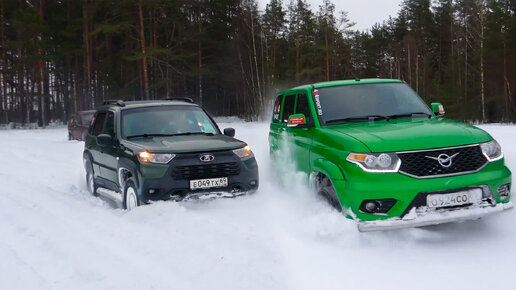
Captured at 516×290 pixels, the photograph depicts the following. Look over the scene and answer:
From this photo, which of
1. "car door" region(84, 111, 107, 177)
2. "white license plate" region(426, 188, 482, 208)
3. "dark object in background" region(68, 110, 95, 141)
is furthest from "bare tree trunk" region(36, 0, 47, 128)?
"white license plate" region(426, 188, 482, 208)

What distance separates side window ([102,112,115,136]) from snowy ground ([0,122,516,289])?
146 centimetres

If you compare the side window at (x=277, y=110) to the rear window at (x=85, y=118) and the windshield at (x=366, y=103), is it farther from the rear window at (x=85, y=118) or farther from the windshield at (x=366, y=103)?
the rear window at (x=85, y=118)

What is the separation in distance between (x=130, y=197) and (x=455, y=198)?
4.36 meters

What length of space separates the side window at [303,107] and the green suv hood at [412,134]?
76cm

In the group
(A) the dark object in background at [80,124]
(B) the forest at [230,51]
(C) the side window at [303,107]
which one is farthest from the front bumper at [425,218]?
(B) the forest at [230,51]

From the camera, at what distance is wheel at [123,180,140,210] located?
22.3 ft

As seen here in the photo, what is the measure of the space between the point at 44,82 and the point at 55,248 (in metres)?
43.7

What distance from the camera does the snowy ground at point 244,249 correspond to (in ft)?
14.1

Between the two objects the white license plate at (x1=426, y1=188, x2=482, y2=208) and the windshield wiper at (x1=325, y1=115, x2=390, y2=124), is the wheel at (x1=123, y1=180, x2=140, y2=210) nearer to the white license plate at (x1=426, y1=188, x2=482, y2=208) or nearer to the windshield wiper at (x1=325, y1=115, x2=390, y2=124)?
the windshield wiper at (x1=325, y1=115, x2=390, y2=124)

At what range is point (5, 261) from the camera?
4957 mm

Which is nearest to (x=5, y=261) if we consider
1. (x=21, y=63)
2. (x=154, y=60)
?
(x=154, y=60)

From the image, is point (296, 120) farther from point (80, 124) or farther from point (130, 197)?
point (80, 124)

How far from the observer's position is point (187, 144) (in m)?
7.02

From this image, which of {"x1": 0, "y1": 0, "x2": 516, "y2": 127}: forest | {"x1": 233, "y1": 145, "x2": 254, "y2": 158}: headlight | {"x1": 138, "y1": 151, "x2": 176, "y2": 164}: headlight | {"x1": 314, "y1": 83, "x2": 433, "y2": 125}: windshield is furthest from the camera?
{"x1": 0, "y1": 0, "x2": 516, "y2": 127}: forest
